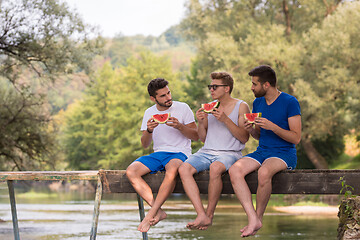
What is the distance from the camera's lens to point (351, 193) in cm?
534

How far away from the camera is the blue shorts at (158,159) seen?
18.7 ft

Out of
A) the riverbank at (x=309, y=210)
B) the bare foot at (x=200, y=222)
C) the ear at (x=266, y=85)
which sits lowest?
the riverbank at (x=309, y=210)

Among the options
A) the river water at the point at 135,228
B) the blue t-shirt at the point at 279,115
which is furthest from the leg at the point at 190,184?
the river water at the point at 135,228

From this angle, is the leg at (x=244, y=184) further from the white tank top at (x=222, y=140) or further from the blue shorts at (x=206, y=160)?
the white tank top at (x=222, y=140)

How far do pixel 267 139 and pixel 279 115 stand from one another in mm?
263

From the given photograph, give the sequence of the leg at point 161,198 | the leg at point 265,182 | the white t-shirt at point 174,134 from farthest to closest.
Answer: the white t-shirt at point 174,134 → the leg at point 161,198 → the leg at point 265,182

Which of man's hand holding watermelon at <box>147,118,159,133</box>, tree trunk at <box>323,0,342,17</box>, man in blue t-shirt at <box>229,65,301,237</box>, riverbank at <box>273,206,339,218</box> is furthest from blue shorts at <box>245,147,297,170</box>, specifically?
tree trunk at <box>323,0,342,17</box>

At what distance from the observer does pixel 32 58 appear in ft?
66.1

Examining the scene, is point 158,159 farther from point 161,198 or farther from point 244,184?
point 244,184

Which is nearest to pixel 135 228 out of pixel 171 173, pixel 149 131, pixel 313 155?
pixel 149 131

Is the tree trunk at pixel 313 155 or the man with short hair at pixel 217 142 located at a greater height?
the man with short hair at pixel 217 142

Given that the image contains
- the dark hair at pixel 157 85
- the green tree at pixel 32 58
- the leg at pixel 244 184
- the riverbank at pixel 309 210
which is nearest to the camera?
the leg at pixel 244 184

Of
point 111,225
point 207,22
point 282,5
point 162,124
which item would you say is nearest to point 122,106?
point 207,22

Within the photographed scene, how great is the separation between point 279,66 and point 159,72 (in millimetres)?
13604
